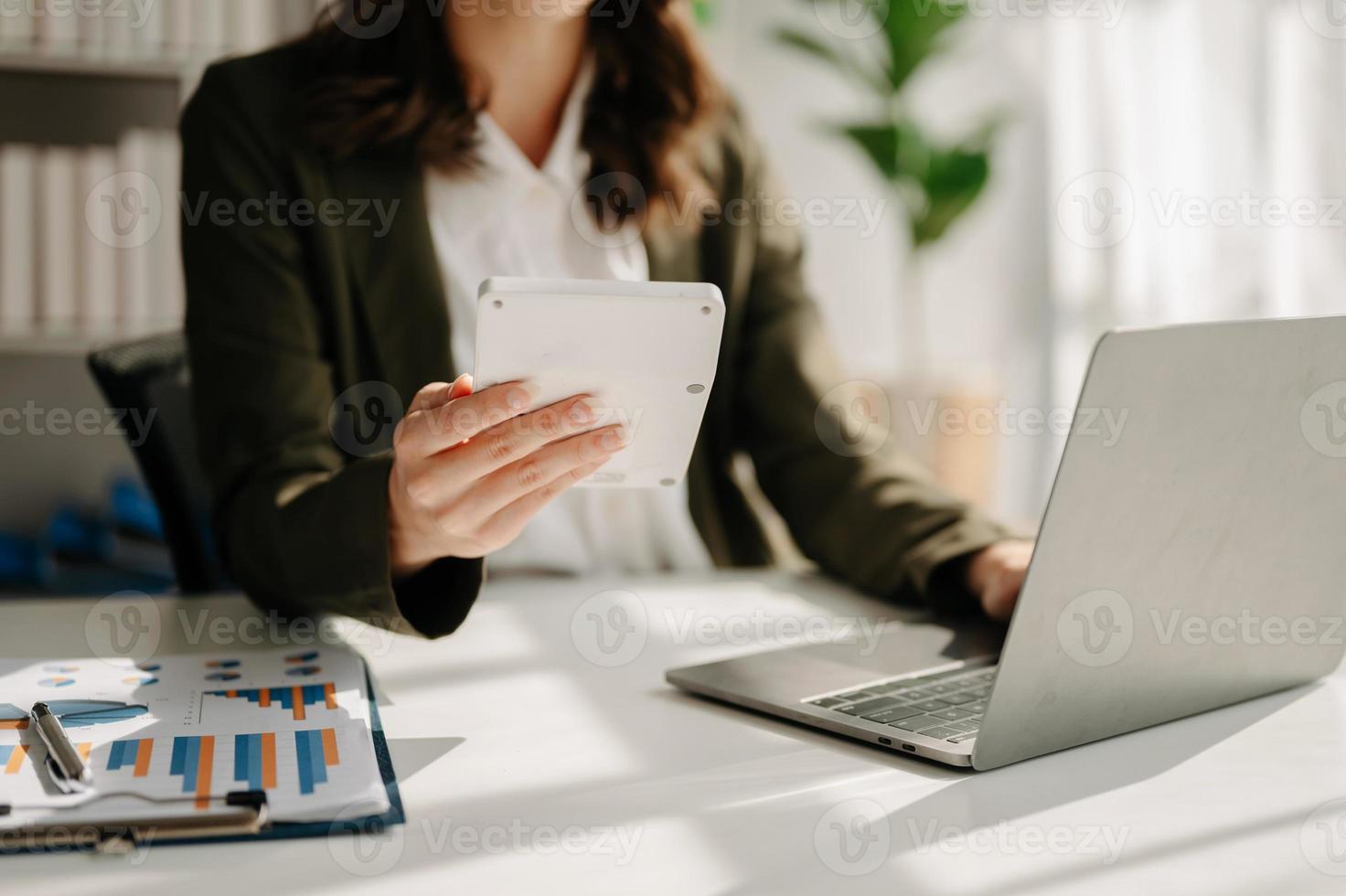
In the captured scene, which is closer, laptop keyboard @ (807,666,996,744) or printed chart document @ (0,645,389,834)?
printed chart document @ (0,645,389,834)

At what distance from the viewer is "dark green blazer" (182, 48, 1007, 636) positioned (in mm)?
880

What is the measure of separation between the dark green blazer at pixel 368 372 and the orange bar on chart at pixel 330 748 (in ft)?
0.54

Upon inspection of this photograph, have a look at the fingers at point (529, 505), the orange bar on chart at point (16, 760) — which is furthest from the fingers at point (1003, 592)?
the orange bar on chart at point (16, 760)

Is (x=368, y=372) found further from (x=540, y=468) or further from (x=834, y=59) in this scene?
(x=834, y=59)

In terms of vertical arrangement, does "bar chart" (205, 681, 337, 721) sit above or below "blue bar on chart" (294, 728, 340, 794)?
below

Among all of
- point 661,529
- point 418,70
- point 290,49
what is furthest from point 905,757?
point 290,49

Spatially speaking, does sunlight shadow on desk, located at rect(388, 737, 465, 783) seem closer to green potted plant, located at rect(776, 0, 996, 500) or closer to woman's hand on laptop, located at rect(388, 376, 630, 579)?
woman's hand on laptop, located at rect(388, 376, 630, 579)

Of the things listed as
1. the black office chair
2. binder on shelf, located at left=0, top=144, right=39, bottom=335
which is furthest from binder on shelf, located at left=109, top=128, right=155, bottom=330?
the black office chair

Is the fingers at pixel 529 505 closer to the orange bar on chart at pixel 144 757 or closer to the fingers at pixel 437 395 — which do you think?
the fingers at pixel 437 395

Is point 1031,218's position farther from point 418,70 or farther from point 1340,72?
point 418,70

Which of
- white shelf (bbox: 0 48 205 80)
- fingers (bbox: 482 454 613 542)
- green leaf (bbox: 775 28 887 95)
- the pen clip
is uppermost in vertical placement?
green leaf (bbox: 775 28 887 95)

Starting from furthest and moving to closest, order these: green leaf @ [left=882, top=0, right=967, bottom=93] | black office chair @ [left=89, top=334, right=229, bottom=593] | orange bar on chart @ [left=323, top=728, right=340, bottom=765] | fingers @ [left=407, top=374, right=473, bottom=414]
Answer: green leaf @ [left=882, top=0, right=967, bottom=93] < black office chair @ [left=89, top=334, right=229, bottom=593] < fingers @ [left=407, top=374, right=473, bottom=414] < orange bar on chart @ [left=323, top=728, right=340, bottom=765]

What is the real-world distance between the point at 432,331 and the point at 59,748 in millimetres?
645

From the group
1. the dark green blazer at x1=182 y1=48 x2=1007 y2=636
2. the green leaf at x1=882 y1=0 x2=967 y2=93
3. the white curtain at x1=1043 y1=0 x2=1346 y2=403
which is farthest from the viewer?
the green leaf at x1=882 y1=0 x2=967 y2=93
